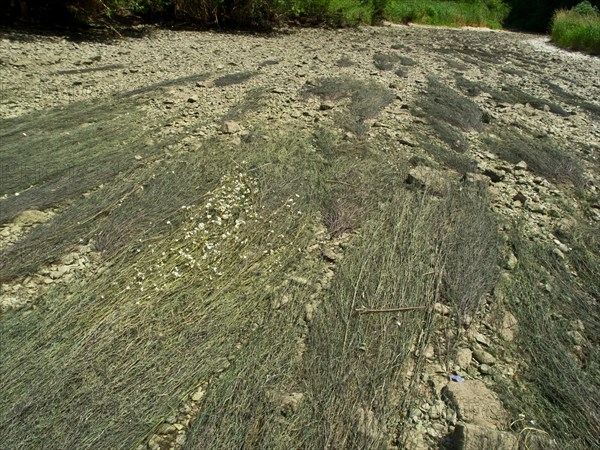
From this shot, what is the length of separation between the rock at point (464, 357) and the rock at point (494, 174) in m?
2.43

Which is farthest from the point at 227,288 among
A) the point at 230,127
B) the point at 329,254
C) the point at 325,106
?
the point at 325,106

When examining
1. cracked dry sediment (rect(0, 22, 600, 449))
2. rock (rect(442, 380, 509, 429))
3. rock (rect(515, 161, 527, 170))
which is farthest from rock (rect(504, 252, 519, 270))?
rock (rect(515, 161, 527, 170))

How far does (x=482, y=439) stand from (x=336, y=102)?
4.89 metres

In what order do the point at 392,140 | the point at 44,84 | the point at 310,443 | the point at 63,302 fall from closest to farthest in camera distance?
the point at 310,443
the point at 63,302
the point at 392,140
the point at 44,84

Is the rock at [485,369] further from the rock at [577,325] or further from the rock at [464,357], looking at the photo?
the rock at [577,325]

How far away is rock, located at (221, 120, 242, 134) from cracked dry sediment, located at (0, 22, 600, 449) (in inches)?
0.6

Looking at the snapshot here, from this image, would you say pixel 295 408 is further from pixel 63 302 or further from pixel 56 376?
pixel 63 302

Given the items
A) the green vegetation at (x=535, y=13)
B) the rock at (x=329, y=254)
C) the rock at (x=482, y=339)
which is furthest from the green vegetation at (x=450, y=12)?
the rock at (x=482, y=339)

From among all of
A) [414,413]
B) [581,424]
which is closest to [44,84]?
[414,413]

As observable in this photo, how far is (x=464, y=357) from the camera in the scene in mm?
2332

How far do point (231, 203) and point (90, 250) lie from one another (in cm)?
119

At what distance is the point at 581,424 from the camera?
197 centimetres

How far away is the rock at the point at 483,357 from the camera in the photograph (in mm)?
2303

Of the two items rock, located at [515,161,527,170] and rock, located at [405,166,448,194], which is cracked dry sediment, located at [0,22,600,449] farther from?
rock, located at [405,166,448,194]
